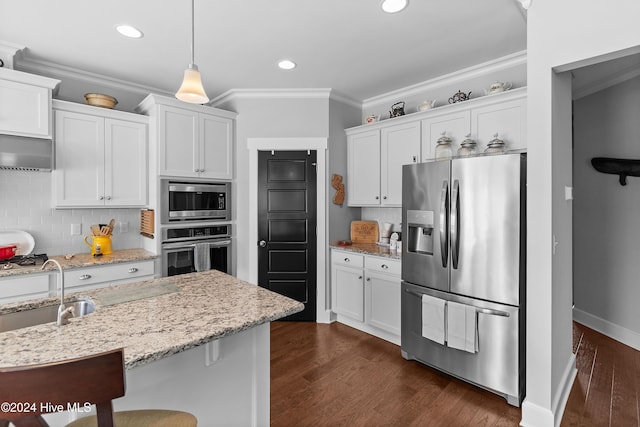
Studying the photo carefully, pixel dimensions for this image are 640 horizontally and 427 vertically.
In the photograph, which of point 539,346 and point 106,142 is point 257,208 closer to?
Result: point 106,142

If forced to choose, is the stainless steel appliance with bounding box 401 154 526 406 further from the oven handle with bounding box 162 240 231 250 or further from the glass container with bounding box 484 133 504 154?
the oven handle with bounding box 162 240 231 250

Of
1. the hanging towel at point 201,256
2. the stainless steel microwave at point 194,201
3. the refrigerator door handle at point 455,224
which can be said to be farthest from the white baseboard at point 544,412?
the stainless steel microwave at point 194,201

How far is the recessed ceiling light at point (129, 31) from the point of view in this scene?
245cm

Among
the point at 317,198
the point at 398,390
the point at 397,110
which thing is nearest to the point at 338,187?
the point at 317,198

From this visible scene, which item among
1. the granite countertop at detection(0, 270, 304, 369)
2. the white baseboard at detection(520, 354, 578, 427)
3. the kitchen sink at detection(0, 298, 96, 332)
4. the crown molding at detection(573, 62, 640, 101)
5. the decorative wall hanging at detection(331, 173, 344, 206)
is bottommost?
the white baseboard at detection(520, 354, 578, 427)

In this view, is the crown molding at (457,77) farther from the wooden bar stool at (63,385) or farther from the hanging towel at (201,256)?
the wooden bar stool at (63,385)

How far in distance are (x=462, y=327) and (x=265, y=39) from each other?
2.77 metres

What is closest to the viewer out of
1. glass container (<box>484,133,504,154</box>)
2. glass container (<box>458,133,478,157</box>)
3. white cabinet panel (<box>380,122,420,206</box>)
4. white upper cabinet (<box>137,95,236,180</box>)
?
glass container (<box>484,133,504,154</box>)

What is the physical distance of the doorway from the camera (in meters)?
3.80

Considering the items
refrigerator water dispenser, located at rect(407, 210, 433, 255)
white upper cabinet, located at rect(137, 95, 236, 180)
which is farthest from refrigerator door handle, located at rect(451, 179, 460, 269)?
white upper cabinet, located at rect(137, 95, 236, 180)

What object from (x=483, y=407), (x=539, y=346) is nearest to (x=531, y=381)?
(x=539, y=346)

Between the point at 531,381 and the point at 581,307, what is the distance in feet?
7.73

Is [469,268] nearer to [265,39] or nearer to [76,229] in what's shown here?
[265,39]

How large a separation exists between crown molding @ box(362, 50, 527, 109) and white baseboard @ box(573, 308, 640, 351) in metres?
2.83
